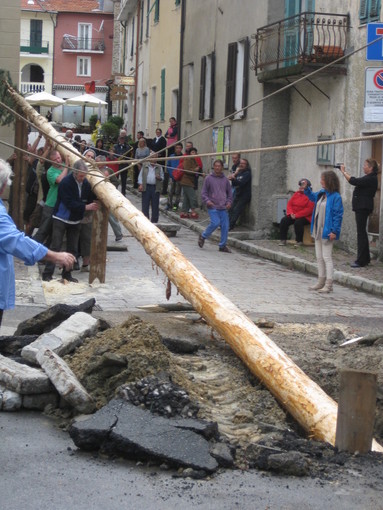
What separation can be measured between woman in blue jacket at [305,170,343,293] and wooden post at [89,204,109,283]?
308cm

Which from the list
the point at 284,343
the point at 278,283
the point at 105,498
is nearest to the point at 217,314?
the point at 284,343

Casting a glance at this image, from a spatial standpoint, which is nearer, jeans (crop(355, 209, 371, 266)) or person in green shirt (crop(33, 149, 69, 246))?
person in green shirt (crop(33, 149, 69, 246))

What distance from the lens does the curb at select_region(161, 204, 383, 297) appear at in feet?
48.2

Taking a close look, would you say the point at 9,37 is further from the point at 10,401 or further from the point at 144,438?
the point at 144,438

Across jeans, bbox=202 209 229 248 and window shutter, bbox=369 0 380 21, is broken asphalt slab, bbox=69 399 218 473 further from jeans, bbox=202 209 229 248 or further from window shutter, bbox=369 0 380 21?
jeans, bbox=202 209 229 248

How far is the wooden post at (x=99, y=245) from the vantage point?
13.4 m

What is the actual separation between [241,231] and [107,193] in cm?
1018

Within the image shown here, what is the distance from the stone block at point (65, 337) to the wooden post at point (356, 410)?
2504 mm

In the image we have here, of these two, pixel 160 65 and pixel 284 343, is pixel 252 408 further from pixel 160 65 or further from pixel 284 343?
pixel 160 65

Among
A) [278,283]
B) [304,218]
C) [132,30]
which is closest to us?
[278,283]

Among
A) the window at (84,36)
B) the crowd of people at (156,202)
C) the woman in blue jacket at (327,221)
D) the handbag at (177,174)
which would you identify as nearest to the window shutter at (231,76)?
the handbag at (177,174)

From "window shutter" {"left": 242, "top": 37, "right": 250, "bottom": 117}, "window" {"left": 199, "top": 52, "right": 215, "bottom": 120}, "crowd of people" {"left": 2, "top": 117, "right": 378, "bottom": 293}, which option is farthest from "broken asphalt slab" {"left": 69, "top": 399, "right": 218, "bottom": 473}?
"window" {"left": 199, "top": 52, "right": 215, "bottom": 120}

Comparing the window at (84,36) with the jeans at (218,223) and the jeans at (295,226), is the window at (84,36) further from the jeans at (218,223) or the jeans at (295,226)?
the jeans at (218,223)

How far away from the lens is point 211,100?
90.1ft
